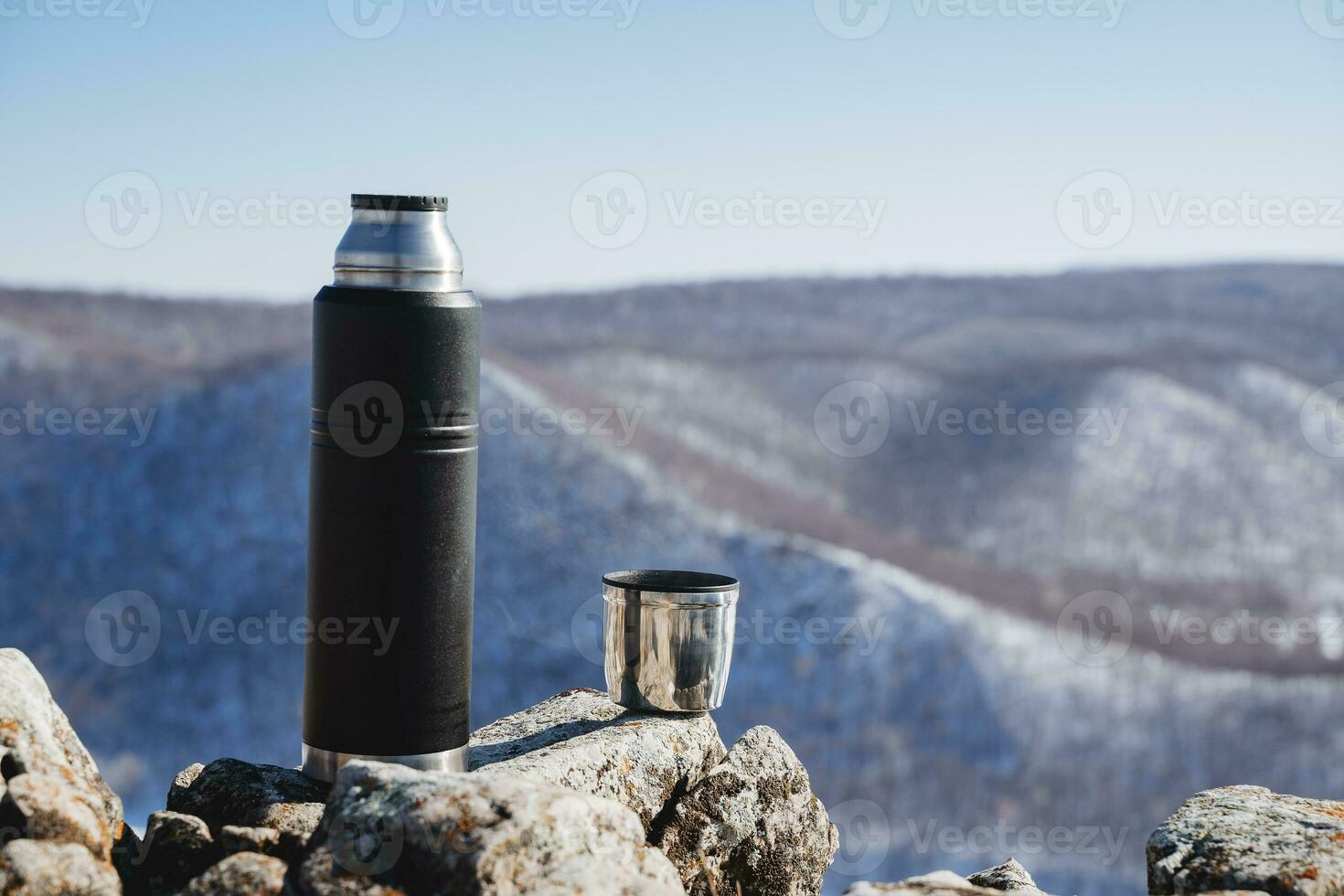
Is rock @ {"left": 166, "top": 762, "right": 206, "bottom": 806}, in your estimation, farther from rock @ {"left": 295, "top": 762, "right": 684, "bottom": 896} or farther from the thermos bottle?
rock @ {"left": 295, "top": 762, "right": 684, "bottom": 896}

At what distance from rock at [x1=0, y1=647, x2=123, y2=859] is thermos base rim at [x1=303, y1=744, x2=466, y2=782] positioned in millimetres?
700

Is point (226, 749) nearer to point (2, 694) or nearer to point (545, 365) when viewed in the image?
point (545, 365)

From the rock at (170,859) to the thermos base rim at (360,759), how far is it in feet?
2.08

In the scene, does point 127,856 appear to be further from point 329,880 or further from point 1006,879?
point 1006,879

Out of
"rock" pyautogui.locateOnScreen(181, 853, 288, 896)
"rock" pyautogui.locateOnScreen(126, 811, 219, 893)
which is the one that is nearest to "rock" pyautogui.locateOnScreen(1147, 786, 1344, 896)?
"rock" pyautogui.locateOnScreen(181, 853, 288, 896)

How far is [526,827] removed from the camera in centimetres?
368

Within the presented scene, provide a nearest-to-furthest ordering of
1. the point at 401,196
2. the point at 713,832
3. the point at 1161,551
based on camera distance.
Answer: the point at 401,196 → the point at 713,832 → the point at 1161,551

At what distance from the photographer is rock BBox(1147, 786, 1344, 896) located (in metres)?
4.25

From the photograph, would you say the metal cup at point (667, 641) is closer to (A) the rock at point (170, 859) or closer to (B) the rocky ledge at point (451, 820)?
(B) the rocky ledge at point (451, 820)

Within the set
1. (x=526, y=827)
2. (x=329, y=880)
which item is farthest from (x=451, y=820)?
(x=329, y=880)

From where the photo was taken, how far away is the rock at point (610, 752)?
16.3 ft

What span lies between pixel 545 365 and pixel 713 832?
4778 cm

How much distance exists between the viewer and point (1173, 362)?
177ft

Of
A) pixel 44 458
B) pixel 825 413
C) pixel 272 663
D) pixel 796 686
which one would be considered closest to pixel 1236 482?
pixel 825 413
